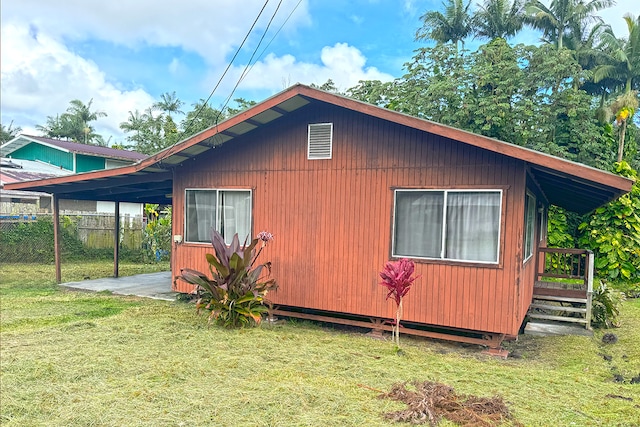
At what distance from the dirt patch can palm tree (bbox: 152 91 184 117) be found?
35.5 metres

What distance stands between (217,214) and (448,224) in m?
3.82

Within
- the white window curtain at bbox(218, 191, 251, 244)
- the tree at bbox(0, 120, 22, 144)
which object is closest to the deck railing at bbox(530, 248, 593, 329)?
the white window curtain at bbox(218, 191, 251, 244)

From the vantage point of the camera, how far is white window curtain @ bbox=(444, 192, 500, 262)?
5352mm

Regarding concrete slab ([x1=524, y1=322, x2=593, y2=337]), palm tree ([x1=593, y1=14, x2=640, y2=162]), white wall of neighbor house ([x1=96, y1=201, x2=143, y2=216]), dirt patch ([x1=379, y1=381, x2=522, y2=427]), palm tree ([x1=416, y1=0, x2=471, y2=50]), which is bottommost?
concrete slab ([x1=524, y1=322, x2=593, y2=337])

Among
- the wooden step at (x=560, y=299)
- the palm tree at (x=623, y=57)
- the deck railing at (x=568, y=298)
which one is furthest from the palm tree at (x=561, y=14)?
the wooden step at (x=560, y=299)

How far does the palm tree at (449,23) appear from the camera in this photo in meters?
20.5

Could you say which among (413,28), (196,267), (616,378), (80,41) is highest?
(413,28)

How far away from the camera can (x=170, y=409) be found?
10.9ft

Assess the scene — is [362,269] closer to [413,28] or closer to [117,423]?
[117,423]

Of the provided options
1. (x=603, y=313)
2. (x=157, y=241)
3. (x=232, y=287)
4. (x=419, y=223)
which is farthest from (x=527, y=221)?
(x=157, y=241)

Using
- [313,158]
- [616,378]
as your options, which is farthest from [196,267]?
[616,378]

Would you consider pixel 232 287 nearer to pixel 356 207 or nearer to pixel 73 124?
pixel 356 207

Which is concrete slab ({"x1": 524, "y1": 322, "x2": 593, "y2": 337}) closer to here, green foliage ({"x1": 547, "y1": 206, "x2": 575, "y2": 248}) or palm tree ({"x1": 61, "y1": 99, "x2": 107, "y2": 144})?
green foliage ({"x1": 547, "y1": 206, "x2": 575, "y2": 248})

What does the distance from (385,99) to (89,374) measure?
52.4 ft
